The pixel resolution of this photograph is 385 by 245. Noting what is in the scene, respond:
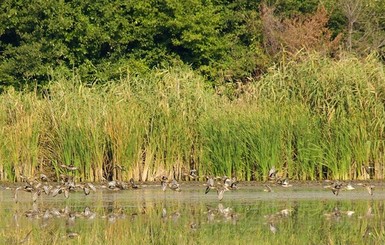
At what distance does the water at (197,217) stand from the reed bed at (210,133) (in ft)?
3.73

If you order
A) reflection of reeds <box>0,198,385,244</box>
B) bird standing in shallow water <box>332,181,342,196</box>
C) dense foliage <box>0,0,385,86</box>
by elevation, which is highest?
dense foliage <box>0,0,385,86</box>

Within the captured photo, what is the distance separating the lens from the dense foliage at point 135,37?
97.9ft

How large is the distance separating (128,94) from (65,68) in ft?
32.0

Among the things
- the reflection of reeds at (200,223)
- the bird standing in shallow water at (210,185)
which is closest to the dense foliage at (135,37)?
the bird standing in shallow water at (210,185)

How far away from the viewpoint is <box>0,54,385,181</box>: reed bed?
1916 centimetres

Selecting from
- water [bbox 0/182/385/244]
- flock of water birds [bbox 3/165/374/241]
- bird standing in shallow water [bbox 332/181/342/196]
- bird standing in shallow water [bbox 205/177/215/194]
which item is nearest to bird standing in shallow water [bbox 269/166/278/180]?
flock of water birds [bbox 3/165/374/241]

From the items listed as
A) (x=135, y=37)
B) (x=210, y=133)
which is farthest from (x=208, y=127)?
(x=135, y=37)

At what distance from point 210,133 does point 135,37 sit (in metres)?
11.8

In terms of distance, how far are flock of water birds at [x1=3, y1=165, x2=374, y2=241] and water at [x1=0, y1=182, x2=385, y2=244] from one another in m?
0.03

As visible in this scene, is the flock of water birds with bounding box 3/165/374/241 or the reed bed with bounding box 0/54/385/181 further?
the reed bed with bounding box 0/54/385/181

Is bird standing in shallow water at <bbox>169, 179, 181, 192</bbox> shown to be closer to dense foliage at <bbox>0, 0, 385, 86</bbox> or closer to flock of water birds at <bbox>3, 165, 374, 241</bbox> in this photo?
flock of water birds at <bbox>3, 165, 374, 241</bbox>

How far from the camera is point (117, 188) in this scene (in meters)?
17.8

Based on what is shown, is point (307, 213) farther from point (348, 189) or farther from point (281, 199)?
point (348, 189)

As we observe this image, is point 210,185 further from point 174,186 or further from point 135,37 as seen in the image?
point 135,37
